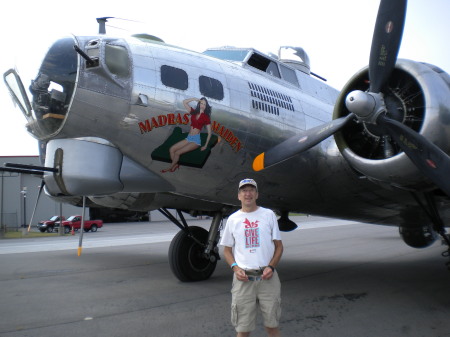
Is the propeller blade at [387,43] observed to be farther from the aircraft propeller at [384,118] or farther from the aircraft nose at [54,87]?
the aircraft nose at [54,87]

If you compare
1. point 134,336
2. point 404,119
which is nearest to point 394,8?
point 404,119

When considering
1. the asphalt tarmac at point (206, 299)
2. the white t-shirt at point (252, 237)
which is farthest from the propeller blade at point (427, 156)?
the white t-shirt at point (252, 237)

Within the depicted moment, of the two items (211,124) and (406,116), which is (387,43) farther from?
(211,124)

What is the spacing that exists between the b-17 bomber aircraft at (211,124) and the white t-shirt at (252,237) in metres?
2.18

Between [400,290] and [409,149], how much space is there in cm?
325

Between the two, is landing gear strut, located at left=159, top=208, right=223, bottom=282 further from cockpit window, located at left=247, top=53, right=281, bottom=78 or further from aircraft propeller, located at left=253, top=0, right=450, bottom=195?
cockpit window, located at left=247, top=53, right=281, bottom=78

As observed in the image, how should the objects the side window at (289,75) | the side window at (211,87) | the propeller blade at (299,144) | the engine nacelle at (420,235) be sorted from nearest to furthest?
1. the propeller blade at (299,144)
2. the side window at (211,87)
3. the side window at (289,75)
4. the engine nacelle at (420,235)

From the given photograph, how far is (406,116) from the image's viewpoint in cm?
540

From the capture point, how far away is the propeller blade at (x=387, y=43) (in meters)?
5.24

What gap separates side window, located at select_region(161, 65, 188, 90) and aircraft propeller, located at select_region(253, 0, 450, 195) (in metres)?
1.45

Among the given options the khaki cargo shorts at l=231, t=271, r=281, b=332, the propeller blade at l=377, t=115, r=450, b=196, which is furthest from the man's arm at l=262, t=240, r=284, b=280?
the propeller blade at l=377, t=115, r=450, b=196

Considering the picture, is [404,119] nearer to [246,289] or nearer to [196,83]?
[196,83]

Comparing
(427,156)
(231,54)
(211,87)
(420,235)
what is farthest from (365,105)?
(420,235)

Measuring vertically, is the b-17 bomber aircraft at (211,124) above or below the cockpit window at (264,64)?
below
